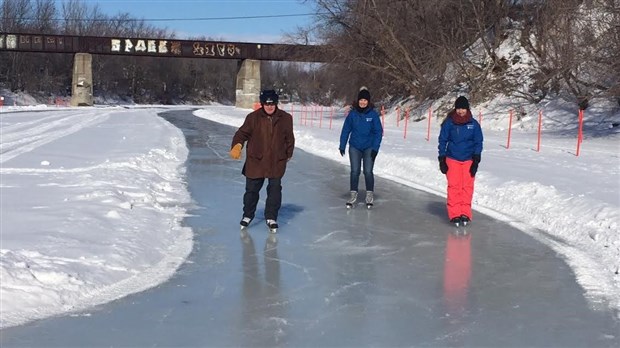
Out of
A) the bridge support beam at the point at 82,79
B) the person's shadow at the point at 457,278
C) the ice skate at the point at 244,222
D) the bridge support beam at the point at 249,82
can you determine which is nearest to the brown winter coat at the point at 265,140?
the ice skate at the point at 244,222

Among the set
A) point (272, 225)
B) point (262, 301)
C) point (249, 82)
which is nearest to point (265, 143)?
point (272, 225)

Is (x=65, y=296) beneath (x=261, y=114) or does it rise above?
beneath

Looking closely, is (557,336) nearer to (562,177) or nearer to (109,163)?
(562,177)

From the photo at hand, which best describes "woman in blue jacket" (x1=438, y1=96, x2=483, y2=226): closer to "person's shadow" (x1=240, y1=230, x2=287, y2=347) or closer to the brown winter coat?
the brown winter coat

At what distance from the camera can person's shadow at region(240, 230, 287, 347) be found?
528cm

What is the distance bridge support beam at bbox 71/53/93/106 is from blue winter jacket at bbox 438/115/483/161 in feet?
225

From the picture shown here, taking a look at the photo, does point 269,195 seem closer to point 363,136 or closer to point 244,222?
point 244,222

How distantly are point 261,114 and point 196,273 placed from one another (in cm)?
273

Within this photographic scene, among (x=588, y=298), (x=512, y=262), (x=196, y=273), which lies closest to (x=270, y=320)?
(x=196, y=273)

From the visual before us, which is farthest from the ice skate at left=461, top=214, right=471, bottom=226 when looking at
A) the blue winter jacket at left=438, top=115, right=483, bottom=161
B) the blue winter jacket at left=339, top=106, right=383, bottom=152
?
the blue winter jacket at left=339, top=106, right=383, bottom=152

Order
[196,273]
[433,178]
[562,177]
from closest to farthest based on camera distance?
[196,273] → [562,177] → [433,178]

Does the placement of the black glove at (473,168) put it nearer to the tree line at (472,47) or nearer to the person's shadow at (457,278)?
the person's shadow at (457,278)

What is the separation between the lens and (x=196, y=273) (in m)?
7.19

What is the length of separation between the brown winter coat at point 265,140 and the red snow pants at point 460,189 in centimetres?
244
